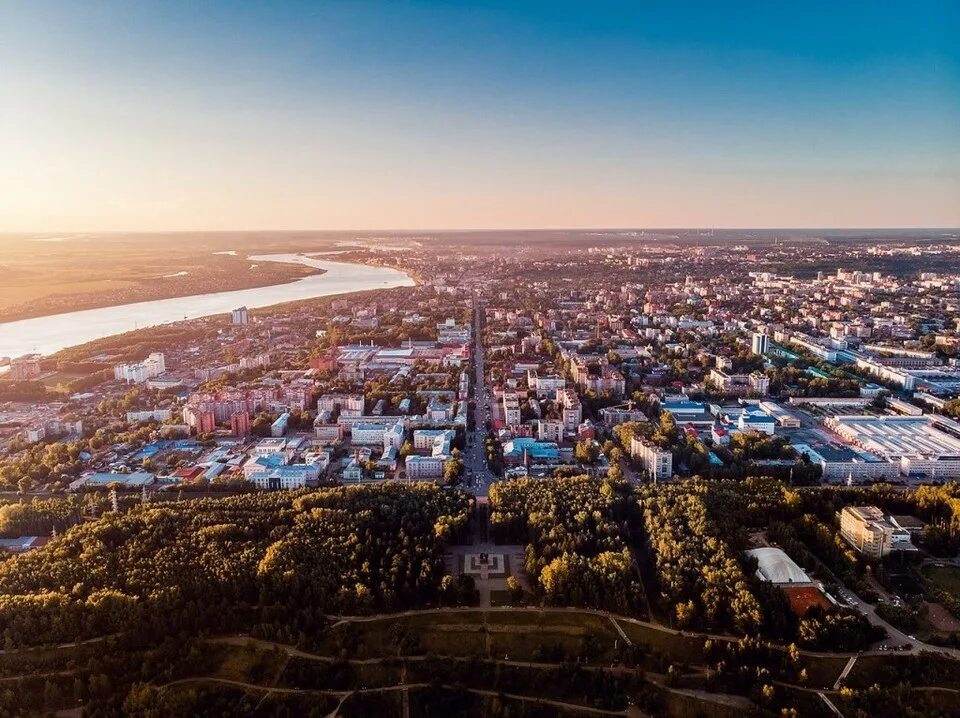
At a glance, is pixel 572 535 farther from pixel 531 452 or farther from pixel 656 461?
pixel 531 452

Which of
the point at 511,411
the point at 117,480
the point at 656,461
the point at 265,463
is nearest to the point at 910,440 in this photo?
the point at 656,461

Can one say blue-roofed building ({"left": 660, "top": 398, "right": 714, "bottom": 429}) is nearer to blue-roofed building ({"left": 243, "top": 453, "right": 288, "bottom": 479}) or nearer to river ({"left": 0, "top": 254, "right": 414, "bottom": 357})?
blue-roofed building ({"left": 243, "top": 453, "right": 288, "bottom": 479})

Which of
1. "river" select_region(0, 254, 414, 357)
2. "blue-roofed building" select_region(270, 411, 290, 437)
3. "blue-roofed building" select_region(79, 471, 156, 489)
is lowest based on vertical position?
"blue-roofed building" select_region(79, 471, 156, 489)

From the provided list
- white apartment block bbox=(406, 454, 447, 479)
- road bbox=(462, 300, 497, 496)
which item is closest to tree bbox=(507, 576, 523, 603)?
road bbox=(462, 300, 497, 496)

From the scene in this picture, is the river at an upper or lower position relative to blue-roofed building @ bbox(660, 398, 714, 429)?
upper

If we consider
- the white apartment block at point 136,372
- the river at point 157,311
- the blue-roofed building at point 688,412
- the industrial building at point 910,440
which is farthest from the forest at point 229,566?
the river at point 157,311

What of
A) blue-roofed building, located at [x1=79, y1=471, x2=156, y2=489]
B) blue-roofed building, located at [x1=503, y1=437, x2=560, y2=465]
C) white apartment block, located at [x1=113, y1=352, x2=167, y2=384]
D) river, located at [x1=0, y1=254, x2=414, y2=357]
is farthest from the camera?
river, located at [x1=0, y1=254, x2=414, y2=357]

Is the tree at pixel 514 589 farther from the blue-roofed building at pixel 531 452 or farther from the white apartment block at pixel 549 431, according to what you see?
the white apartment block at pixel 549 431
